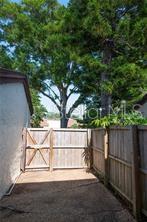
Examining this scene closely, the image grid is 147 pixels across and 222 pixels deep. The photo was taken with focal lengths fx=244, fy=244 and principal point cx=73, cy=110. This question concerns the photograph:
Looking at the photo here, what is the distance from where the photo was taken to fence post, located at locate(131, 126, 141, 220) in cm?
444

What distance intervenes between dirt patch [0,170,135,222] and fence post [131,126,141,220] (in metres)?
0.24

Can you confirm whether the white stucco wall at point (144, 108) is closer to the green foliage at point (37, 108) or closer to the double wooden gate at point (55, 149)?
the double wooden gate at point (55, 149)

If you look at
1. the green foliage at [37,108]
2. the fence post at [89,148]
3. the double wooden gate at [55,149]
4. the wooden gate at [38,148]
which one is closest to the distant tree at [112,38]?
the fence post at [89,148]

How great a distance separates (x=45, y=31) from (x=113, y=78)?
8536mm

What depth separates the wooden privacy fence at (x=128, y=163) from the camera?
4.38 metres

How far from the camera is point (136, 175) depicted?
4500 mm

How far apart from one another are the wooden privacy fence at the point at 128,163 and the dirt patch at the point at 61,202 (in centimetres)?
35

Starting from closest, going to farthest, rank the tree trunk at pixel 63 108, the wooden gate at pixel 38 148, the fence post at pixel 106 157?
the fence post at pixel 106 157 → the wooden gate at pixel 38 148 → the tree trunk at pixel 63 108

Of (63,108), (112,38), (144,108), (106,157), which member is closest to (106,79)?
(112,38)

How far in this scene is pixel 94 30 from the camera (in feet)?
41.3

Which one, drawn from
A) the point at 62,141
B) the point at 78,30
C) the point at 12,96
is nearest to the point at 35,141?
the point at 62,141

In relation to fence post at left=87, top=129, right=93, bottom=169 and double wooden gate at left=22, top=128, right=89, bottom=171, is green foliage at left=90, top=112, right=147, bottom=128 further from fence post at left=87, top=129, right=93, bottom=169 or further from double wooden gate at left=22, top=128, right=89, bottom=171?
double wooden gate at left=22, top=128, right=89, bottom=171

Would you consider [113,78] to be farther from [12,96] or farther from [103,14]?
[12,96]

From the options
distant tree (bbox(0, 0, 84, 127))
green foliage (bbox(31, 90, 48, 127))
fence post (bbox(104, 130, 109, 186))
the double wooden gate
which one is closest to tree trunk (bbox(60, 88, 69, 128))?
distant tree (bbox(0, 0, 84, 127))
